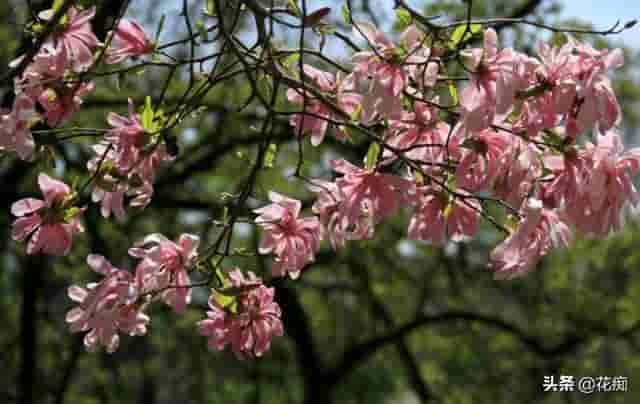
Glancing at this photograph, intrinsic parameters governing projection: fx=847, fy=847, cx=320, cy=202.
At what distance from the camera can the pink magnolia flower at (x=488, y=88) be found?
118cm

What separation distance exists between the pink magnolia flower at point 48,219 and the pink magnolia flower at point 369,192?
45 cm

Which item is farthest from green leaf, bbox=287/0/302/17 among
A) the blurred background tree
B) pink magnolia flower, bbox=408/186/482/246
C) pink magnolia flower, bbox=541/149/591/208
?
the blurred background tree

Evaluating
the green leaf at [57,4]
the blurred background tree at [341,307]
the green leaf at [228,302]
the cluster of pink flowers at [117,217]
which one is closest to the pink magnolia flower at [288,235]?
the cluster of pink flowers at [117,217]

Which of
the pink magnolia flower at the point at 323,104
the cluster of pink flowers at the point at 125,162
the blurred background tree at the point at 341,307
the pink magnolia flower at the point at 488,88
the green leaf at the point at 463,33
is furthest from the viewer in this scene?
the blurred background tree at the point at 341,307

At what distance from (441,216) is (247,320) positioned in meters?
0.37

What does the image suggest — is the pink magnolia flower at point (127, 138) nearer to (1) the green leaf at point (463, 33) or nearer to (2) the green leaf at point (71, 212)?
(2) the green leaf at point (71, 212)

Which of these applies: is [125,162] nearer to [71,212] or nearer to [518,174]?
[71,212]

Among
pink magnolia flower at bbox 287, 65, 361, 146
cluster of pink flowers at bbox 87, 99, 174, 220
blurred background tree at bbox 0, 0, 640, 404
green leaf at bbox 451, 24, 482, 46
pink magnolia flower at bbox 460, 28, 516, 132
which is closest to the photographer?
pink magnolia flower at bbox 460, 28, 516, 132

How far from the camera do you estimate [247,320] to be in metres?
1.44

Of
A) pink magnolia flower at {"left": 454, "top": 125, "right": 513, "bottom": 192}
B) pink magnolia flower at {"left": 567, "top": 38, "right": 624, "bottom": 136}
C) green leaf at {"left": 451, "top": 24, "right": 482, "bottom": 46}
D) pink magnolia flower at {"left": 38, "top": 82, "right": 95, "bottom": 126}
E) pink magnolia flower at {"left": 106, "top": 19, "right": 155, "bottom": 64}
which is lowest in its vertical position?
pink magnolia flower at {"left": 454, "top": 125, "right": 513, "bottom": 192}

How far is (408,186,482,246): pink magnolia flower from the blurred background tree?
7.32 ft

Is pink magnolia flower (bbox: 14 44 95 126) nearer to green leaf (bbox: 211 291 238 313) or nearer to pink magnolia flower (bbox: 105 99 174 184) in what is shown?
pink magnolia flower (bbox: 105 99 174 184)

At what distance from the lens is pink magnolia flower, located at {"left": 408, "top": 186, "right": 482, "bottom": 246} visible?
1.43 meters

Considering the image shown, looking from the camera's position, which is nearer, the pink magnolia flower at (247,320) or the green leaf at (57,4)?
the green leaf at (57,4)
